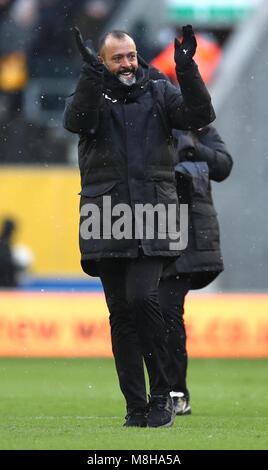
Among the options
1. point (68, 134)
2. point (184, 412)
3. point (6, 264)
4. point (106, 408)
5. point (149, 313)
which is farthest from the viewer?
point (68, 134)

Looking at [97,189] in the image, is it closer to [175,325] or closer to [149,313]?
[149,313]

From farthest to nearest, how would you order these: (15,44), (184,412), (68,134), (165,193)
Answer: (15,44)
(68,134)
(184,412)
(165,193)

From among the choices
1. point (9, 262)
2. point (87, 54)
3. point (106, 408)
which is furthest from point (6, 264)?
point (87, 54)

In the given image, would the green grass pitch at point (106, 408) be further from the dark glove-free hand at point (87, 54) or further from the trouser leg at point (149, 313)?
the dark glove-free hand at point (87, 54)

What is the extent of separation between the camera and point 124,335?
6320 mm

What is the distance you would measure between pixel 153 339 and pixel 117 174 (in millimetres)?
817

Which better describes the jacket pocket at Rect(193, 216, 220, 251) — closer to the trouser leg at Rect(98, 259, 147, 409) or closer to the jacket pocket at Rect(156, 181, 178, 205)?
the jacket pocket at Rect(156, 181, 178, 205)

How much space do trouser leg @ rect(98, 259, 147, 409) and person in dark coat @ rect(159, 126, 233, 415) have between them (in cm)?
111

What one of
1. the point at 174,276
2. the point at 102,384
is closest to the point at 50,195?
the point at 102,384

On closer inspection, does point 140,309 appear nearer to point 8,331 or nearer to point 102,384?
point 102,384

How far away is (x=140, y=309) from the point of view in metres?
6.16

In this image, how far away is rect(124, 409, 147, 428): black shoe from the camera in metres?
6.25

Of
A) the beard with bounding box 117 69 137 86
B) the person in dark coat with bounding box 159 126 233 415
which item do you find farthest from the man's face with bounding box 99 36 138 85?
the person in dark coat with bounding box 159 126 233 415

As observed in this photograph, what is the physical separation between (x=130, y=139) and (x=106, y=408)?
218 cm
